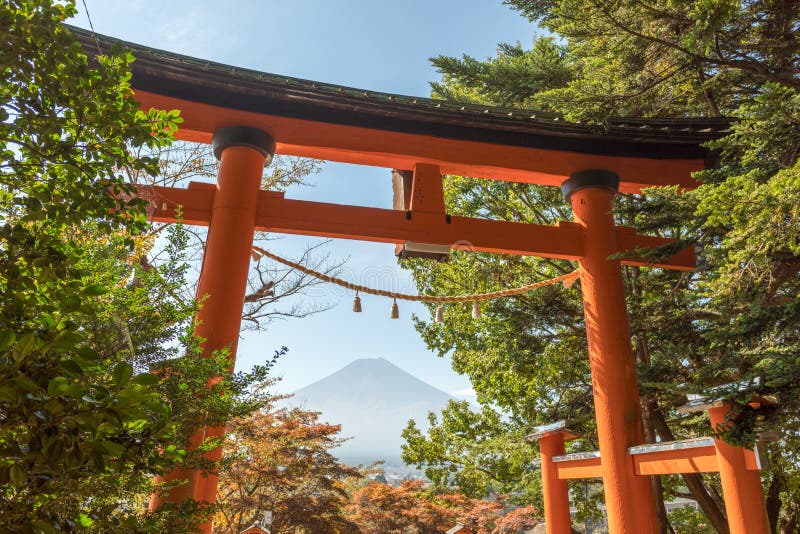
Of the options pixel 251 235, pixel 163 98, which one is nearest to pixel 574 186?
pixel 251 235

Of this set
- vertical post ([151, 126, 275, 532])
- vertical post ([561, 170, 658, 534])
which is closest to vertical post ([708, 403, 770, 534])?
vertical post ([561, 170, 658, 534])

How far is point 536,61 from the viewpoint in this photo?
666 centimetres

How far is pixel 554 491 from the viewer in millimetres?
4730

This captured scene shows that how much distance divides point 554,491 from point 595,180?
2.92 metres

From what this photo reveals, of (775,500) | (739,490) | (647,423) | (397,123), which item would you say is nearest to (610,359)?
(739,490)

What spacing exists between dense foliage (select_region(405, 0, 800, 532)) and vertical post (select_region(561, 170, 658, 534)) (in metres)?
0.36

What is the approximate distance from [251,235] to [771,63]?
14.7 ft

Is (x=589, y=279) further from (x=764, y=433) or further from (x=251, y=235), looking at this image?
(x=251, y=235)

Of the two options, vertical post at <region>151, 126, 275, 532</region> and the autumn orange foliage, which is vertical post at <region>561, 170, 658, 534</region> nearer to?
vertical post at <region>151, 126, 275, 532</region>

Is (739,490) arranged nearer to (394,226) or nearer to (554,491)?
(554,491)

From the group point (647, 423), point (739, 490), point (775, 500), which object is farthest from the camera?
point (647, 423)

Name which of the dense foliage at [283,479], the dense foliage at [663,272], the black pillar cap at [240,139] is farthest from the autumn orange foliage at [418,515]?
the black pillar cap at [240,139]

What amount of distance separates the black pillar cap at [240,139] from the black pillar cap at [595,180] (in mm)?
2846

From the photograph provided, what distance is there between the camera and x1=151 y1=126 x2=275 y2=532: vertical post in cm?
355
